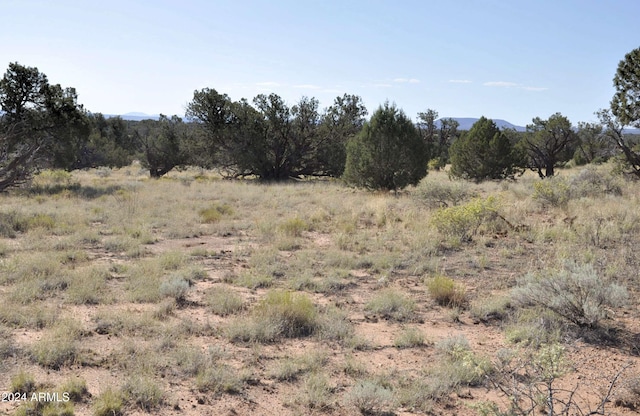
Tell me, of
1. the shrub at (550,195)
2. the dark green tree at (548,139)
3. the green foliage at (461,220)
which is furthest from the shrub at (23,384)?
the dark green tree at (548,139)

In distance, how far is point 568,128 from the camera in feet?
92.1

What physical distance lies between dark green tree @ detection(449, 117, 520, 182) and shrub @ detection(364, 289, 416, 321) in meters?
20.2

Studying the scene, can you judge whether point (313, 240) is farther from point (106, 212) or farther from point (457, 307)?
point (106, 212)

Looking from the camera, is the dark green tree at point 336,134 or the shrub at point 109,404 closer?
the shrub at point 109,404

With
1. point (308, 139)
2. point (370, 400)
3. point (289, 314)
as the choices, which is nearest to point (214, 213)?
point (289, 314)

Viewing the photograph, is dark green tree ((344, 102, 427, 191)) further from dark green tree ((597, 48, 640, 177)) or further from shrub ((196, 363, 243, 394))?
shrub ((196, 363, 243, 394))

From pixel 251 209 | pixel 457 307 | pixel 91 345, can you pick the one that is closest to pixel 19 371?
pixel 91 345

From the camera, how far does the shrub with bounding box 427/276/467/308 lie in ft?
21.0

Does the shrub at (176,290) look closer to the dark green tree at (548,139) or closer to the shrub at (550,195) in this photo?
the shrub at (550,195)

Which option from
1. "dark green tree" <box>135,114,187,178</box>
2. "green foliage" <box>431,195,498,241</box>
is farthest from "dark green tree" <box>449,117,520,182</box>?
"dark green tree" <box>135,114,187,178</box>

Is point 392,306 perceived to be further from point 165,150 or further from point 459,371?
point 165,150

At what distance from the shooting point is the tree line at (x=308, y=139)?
1934 centimetres

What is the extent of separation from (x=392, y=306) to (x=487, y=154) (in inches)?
823

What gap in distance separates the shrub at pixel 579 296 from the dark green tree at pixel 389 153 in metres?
14.3
